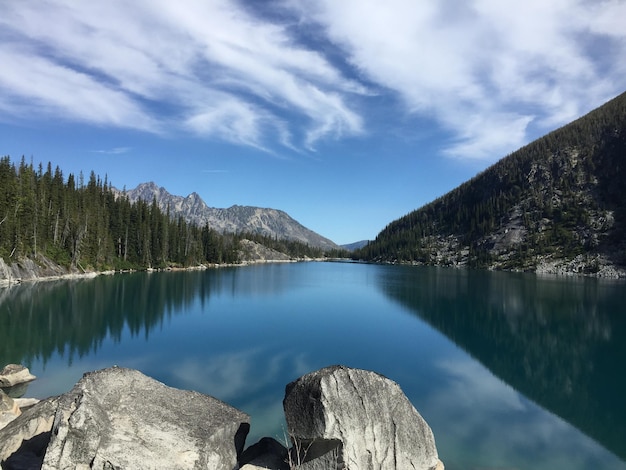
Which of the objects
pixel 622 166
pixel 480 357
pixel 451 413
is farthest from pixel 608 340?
pixel 622 166

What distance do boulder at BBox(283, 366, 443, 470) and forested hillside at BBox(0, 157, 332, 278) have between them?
226 ft

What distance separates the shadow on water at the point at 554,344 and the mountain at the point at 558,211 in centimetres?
7731

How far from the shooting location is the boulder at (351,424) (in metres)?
9.05

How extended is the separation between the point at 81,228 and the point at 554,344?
84293mm

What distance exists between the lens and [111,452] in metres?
7.70

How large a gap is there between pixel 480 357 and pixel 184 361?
19.9m

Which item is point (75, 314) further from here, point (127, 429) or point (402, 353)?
point (127, 429)

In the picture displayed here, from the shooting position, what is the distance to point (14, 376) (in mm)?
19641

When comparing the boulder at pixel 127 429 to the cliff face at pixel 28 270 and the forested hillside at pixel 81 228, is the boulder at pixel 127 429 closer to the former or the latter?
the cliff face at pixel 28 270

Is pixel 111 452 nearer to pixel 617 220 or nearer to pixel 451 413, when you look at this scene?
pixel 451 413

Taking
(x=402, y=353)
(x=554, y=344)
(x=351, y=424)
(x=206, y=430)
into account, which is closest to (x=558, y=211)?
(x=554, y=344)

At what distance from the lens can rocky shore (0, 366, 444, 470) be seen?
7.75 metres

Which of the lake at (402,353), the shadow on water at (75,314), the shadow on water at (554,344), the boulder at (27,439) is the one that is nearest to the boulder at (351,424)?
the lake at (402,353)

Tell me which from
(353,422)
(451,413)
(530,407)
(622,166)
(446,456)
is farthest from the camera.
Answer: (622,166)
